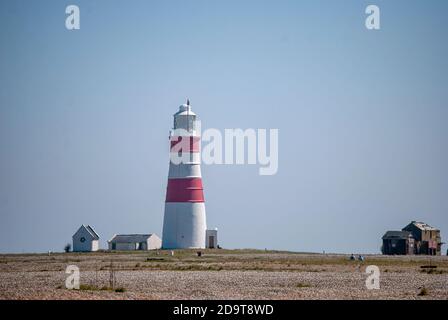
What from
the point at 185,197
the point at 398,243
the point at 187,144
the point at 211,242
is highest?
the point at 187,144

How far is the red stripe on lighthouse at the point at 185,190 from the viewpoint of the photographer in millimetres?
79250

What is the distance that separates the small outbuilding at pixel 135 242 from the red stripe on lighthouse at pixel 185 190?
38.9 ft

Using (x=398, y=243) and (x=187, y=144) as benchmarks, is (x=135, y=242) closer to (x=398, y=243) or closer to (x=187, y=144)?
(x=187, y=144)

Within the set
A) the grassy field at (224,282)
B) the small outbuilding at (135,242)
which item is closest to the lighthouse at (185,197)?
the small outbuilding at (135,242)

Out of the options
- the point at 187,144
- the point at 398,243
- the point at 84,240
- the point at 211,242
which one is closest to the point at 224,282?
the point at 187,144

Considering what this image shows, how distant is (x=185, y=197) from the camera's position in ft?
260

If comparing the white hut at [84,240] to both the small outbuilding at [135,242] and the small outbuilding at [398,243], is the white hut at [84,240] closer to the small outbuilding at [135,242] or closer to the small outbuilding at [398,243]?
the small outbuilding at [135,242]

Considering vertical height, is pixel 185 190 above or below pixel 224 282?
above

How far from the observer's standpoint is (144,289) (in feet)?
117

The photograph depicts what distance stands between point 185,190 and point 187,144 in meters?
4.35

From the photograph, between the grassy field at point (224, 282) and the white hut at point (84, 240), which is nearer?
the grassy field at point (224, 282)
